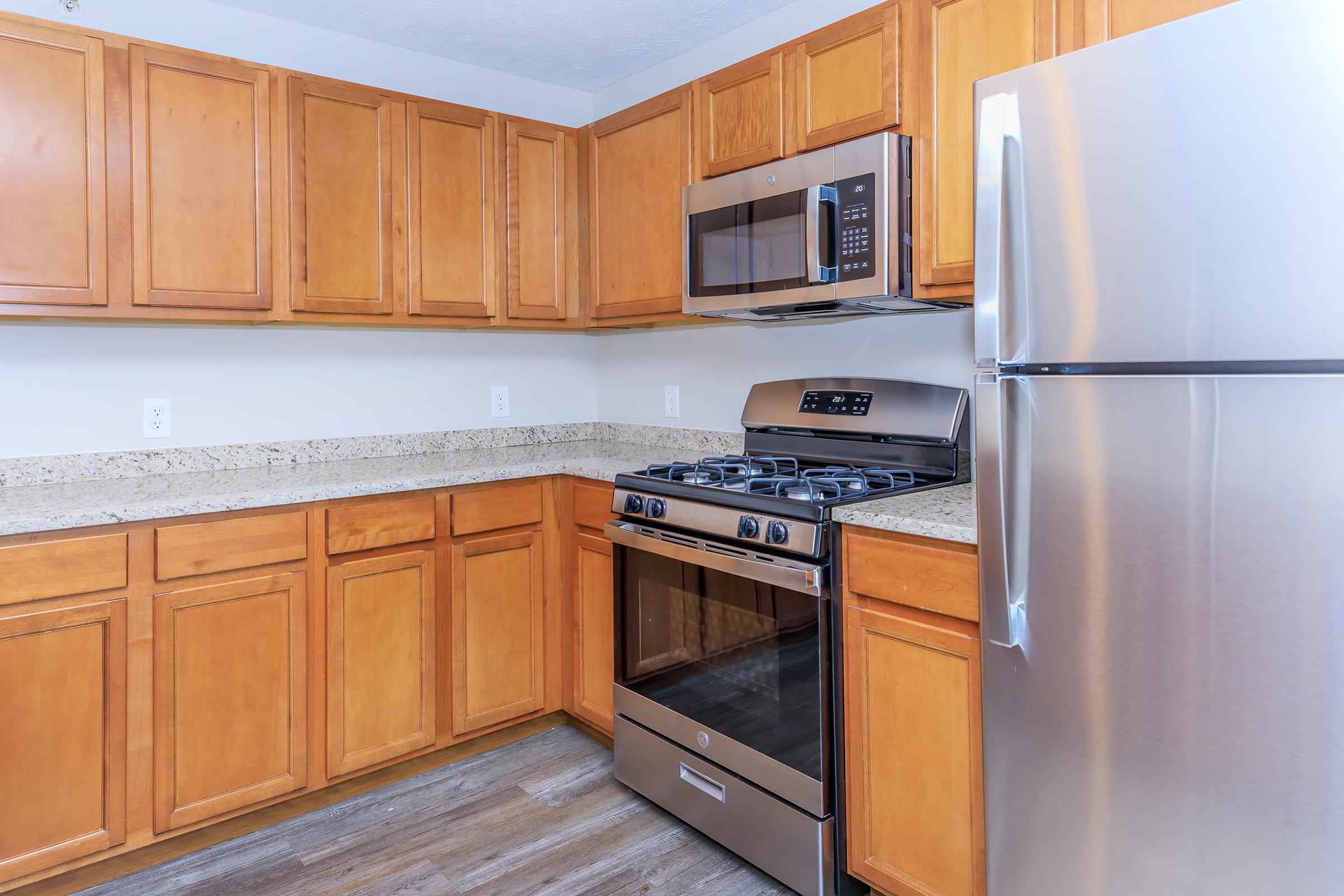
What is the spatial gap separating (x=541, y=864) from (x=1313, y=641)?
5.53 feet

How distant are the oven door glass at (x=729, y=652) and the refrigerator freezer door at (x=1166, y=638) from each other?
0.42m

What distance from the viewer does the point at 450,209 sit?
8.52 feet

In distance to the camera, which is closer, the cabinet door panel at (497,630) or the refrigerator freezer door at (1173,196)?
the refrigerator freezer door at (1173,196)

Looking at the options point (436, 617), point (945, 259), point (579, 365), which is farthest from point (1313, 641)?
point (579, 365)

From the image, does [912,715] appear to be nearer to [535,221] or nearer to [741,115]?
[741,115]

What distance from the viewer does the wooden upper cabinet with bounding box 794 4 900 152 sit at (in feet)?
6.22

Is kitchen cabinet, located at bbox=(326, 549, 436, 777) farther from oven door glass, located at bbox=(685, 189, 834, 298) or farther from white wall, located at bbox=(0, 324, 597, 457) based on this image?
oven door glass, located at bbox=(685, 189, 834, 298)

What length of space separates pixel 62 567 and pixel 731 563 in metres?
1.51

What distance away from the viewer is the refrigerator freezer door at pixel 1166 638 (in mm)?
1057

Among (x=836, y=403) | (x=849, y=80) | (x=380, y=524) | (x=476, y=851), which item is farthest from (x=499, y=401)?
(x=849, y=80)

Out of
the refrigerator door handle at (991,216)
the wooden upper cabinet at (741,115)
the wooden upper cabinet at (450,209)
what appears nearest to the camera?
the refrigerator door handle at (991,216)

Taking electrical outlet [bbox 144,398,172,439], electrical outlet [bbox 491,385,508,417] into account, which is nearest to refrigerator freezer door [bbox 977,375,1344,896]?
electrical outlet [bbox 491,385,508,417]

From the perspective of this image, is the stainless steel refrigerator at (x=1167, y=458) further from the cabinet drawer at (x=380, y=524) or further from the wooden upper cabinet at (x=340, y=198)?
the wooden upper cabinet at (x=340, y=198)

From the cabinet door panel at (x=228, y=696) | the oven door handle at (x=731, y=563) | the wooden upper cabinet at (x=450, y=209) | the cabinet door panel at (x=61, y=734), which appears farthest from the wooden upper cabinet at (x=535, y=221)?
the cabinet door panel at (x=61, y=734)
